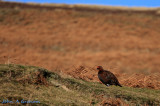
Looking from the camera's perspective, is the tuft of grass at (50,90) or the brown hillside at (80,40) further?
the brown hillside at (80,40)

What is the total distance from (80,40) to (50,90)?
2536 centimetres

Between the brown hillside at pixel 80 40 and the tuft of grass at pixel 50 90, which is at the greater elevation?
the brown hillside at pixel 80 40

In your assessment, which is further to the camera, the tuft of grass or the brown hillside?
the brown hillside

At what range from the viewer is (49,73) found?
8016mm

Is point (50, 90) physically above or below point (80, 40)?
below

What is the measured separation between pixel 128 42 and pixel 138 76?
70.6 feet

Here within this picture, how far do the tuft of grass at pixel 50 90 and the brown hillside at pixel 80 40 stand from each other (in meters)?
4.19

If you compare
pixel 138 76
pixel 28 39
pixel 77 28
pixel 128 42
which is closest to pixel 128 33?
pixel 128 42

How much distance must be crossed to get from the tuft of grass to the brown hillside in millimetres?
4195

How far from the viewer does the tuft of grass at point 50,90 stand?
6.23m

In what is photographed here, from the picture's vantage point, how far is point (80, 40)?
106 ft

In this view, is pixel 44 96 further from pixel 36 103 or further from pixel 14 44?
pixel 14 44

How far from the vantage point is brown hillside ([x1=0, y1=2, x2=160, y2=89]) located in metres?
24.1

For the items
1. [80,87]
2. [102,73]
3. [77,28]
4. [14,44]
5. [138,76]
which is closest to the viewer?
[80,87]
